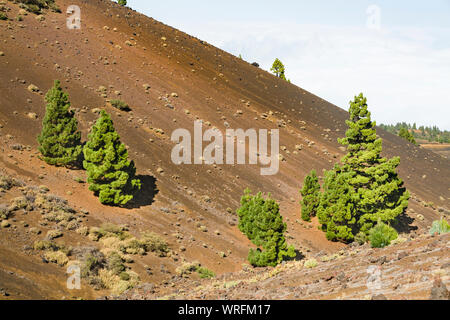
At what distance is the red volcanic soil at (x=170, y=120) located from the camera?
108 feet

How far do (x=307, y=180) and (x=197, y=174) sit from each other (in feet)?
38.5

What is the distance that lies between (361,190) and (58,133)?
28.2 metres

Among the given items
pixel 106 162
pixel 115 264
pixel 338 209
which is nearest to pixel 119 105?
pixel 106 162

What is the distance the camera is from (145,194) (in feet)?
118

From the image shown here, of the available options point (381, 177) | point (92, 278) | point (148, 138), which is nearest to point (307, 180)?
point (381, 177)

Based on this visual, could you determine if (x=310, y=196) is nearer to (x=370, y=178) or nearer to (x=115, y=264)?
(x=370, y=178)

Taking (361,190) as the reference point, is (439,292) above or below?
above

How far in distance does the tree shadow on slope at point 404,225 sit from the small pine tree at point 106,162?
30.4 meters

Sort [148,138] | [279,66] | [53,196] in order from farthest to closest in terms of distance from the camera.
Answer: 1. [279,66]
2. [148,138]
3. [53,196]

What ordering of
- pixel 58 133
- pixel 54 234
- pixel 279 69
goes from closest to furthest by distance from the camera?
pixel 54 234 < pixel 58 133 < pixel 279 69

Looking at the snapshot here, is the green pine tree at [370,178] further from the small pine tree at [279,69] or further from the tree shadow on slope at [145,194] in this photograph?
the small pine tree at [279,69]

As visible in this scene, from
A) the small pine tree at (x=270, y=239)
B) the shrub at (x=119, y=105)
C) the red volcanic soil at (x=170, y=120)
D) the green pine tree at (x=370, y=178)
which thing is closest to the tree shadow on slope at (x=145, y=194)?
the red volcanic soil at (x=170, y=120)
